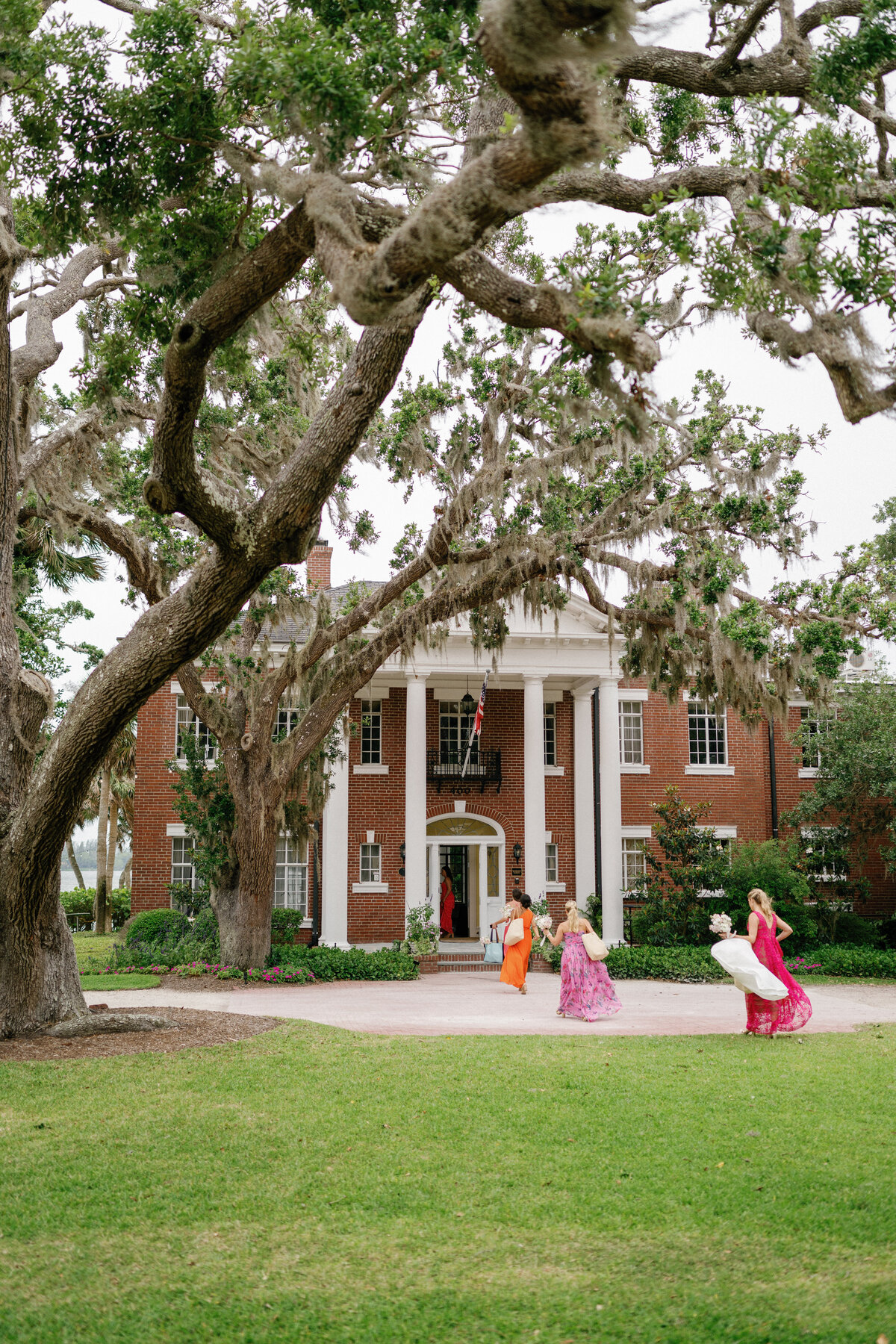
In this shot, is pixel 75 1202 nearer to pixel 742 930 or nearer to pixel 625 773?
pixel 742 930

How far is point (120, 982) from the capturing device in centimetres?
1695

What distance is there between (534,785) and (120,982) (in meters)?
9.11

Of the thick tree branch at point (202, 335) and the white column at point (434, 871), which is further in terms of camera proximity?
the white column at point (434, 871)

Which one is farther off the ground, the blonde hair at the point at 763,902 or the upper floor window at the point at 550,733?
the upper floor window at the point at 550,733

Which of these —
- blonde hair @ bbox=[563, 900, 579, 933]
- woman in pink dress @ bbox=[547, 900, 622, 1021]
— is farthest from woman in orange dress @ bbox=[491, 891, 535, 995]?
blonde hair @ bbox=[563, 900, 579, 933]

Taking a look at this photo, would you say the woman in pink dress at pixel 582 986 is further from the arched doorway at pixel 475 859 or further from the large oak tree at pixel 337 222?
the arched doorway at pixel 475 859

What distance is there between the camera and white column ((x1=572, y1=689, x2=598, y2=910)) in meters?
23.8

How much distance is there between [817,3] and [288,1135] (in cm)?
827

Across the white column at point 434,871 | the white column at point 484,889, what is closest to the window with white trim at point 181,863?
the white column at point 434,871

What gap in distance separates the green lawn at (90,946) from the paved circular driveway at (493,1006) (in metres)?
3.70

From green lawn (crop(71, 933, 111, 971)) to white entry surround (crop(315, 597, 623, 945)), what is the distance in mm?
4761

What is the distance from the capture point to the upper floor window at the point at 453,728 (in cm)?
2484

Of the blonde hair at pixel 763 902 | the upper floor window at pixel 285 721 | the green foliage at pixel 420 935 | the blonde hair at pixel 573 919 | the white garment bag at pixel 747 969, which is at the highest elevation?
the upper floor window at pixel 285 721

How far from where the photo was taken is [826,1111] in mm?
7250
